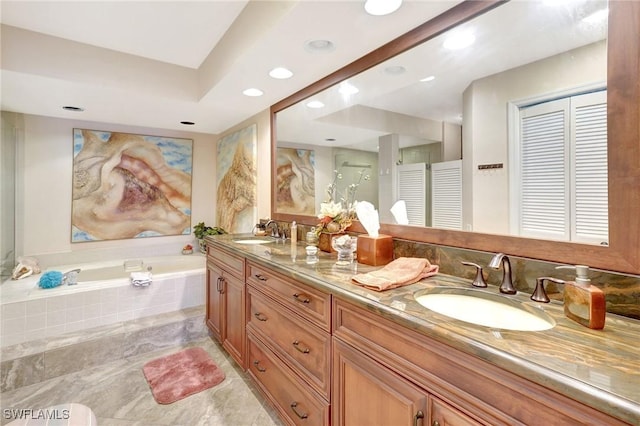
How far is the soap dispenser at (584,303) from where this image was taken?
30.6 inches

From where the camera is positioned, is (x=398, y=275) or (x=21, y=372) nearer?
(x=398, y=275)

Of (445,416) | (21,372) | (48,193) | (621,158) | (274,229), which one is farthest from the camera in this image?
(48,193)

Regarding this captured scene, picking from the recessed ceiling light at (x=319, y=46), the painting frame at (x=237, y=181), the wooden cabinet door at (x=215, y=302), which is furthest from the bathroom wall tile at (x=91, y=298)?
the recessed ceiling light at (x=319, y=46)

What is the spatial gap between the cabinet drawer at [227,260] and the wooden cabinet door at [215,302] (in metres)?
0.07

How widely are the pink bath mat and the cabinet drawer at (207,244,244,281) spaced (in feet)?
2.54

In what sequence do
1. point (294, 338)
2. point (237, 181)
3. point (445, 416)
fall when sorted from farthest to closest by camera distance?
point (237, 181) < point (294, 338) < point (445, 416)

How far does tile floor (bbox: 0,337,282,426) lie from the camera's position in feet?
5.69

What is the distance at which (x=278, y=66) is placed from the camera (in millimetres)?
1945

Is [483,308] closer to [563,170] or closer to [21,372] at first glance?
[563,170]

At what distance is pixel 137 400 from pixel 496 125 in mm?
2589

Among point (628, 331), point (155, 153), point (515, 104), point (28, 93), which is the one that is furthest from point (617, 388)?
point (155, 153)

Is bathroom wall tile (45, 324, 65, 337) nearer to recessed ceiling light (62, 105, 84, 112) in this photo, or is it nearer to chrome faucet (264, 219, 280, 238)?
chrome faucet (264, 219, 280, 238)

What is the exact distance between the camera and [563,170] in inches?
41.3

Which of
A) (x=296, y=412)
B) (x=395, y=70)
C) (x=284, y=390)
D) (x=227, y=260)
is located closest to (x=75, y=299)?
(x=227, y=260)
